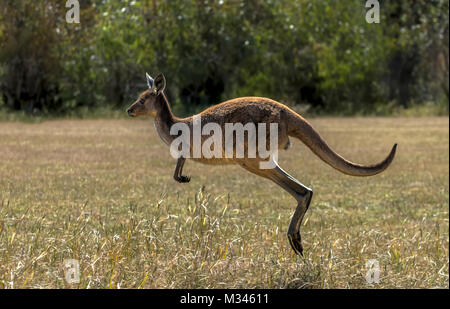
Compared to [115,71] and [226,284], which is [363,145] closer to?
[115,71]

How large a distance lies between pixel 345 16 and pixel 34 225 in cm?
2671

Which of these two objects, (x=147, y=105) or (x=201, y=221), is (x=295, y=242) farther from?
(x=201, y=221)

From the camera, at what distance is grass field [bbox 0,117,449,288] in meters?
5.59

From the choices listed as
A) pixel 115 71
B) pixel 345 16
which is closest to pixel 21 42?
pixel 115 71

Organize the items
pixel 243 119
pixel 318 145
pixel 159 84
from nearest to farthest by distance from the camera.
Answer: pixel 159 84 < pixel 243 119 < pixel 318 145

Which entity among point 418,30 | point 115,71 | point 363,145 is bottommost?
point 363,145

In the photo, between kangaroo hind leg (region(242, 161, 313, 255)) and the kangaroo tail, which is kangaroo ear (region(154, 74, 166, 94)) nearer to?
kangaroo hind leg (region(242, 161, 313, 255))

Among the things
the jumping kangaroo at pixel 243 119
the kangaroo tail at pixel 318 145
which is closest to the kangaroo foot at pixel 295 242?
the jumping kangaroo at pixel 243 119

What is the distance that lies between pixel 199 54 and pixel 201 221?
2126cm

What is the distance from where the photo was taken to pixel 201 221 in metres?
6.15

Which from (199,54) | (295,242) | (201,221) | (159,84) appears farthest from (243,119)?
(199,54)

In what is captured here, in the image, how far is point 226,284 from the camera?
5438 mm
